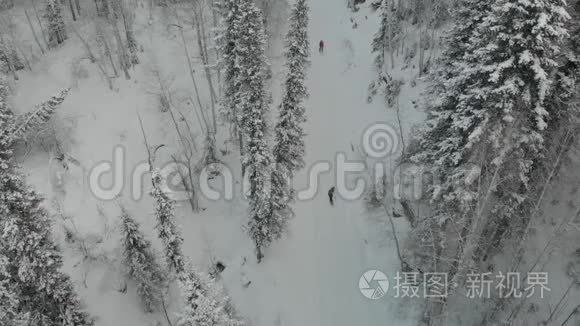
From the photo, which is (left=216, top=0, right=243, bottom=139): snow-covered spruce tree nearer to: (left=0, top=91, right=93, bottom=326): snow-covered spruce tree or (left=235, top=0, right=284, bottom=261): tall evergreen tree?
(left=235, top=0, right=284, bottom=261): tall evergreen tree

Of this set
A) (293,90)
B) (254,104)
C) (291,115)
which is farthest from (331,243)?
(254,104)

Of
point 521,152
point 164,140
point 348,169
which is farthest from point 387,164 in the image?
point 164,140

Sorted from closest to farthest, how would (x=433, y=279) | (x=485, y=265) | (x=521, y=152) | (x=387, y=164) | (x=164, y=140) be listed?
(x=521, y=152) < (x=433, y=279) < (x=485, y=265) < (x=387, y=164) < (x=164, y=140)

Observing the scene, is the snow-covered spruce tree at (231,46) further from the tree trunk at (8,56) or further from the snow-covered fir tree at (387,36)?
the tree trunk at (8,56)

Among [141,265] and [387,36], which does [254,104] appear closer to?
[141,265]

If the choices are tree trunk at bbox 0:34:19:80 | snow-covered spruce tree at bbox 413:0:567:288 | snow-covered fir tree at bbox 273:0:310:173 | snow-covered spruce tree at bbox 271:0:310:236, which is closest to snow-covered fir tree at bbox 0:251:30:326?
snow-covered spruce tree at bbox 271:0:310:236

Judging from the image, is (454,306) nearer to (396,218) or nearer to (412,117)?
(396,218)

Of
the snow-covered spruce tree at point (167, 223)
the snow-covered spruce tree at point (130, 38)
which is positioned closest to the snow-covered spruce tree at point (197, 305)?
the snow-covered spruce tree at point (167, 223)
